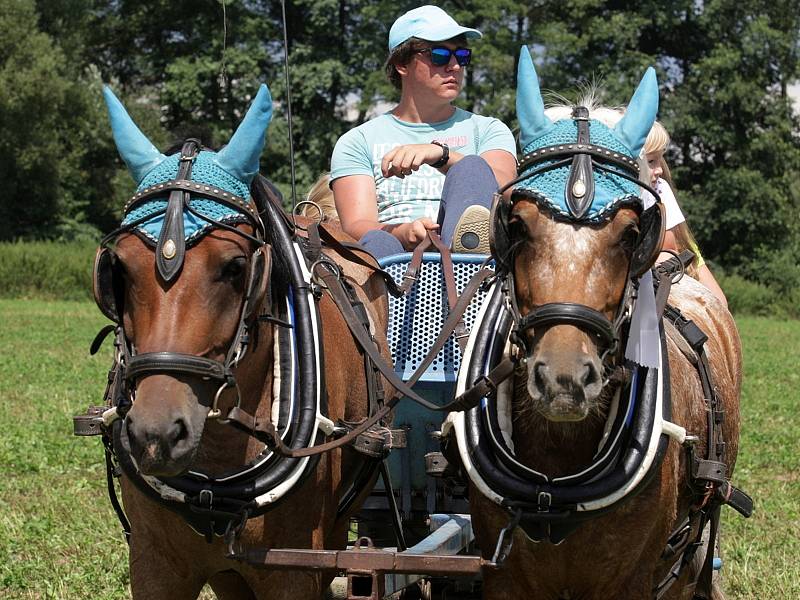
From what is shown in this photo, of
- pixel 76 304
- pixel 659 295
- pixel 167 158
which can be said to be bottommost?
pixel 76 304

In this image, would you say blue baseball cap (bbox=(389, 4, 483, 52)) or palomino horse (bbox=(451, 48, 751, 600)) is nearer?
palomino horse (bbox=(451, 48, 751, 600))

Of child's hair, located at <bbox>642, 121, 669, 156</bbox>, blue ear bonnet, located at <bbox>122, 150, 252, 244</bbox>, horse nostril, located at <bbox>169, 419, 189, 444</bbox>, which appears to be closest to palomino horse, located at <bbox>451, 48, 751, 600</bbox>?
blue ear bonnet, located at <bbox>122, 150, 252, 244</bbox>

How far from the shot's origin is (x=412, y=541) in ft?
14.5

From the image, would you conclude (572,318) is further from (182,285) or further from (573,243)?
(182,285)

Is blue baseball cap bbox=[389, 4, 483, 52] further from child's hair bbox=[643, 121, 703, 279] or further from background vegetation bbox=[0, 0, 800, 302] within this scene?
background vegetation bbox=[0, 0, 800, 302]

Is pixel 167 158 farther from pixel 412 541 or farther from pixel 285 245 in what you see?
pixel 412 541

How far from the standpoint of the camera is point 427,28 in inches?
188

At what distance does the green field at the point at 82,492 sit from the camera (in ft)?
17.2

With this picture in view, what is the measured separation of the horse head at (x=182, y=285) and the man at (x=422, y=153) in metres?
1.36

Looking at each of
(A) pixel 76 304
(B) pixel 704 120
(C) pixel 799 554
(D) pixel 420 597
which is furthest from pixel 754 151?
(D) pixel 420 597

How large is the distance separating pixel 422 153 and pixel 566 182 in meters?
1.39

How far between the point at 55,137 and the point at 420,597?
34.0 metres

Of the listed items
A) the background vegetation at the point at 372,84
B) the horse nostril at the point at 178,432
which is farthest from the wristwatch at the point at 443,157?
the background vegetation at the point at 372,84

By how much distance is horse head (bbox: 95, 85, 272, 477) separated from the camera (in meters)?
2.62
